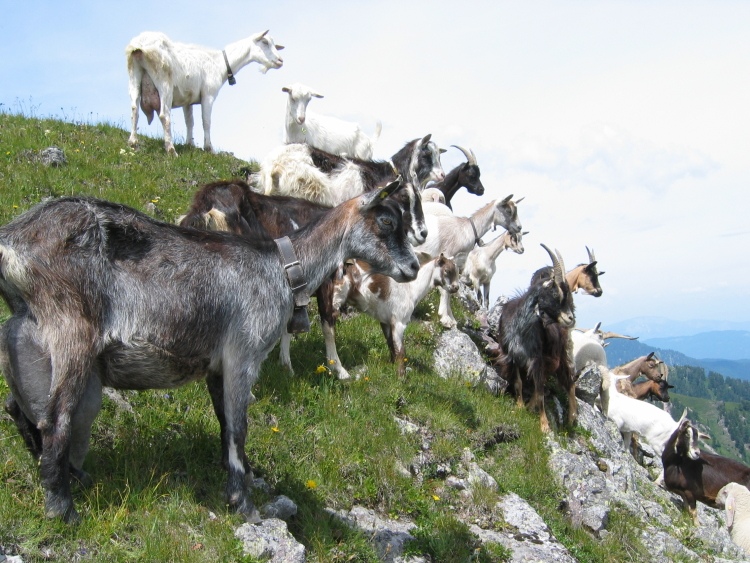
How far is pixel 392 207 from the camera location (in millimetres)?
5531

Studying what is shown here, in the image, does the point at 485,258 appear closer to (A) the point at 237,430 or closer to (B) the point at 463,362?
(B) the point at 463,362

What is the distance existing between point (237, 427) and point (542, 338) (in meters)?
6.46

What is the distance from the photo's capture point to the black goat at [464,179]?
14.4m

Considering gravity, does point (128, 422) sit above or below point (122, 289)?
below

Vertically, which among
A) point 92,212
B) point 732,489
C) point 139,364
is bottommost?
point 732,489

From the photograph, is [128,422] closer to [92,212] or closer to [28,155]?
[92,212]

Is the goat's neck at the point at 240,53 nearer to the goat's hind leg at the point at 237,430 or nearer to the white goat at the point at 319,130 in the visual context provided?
the white goat at the point at 319,130

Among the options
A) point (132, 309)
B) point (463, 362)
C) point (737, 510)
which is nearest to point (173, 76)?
point (463, 362)

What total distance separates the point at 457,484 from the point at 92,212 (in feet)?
14.3

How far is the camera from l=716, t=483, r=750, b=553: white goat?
39.7 ft

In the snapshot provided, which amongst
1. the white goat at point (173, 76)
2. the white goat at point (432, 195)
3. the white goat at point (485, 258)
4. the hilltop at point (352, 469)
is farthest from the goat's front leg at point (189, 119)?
the white goat at point (485, 258)

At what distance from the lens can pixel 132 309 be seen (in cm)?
428

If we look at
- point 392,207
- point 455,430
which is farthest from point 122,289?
point 455,430

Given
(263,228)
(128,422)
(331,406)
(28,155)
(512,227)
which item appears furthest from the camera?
(512,227)
